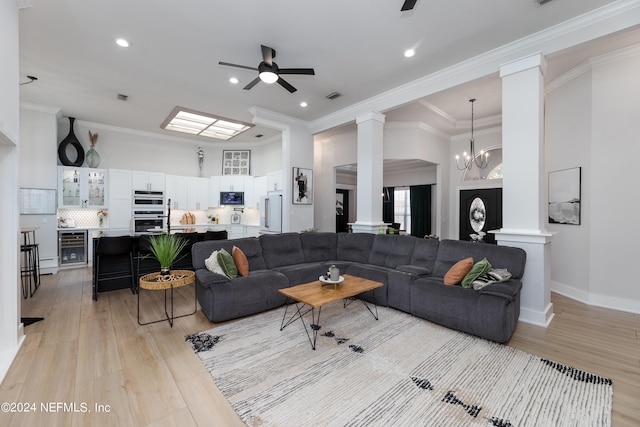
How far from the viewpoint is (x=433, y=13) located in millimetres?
2877

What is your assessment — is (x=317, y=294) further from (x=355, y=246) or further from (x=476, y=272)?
(x=355, y=246)

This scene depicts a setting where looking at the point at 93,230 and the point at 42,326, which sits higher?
the point at 93,230

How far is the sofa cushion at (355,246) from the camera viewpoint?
477cm

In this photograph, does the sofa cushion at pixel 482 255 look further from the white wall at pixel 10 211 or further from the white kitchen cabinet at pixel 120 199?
the white kitchen cabinet at pixel 120 199

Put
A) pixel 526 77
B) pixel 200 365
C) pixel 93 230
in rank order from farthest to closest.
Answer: pixel 93 230, pixel 526 77, pixel 200 365

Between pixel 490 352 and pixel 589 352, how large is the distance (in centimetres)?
93

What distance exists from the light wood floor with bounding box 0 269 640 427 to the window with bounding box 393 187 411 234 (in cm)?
593

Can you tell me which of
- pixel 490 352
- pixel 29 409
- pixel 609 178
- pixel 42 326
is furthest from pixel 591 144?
pixel 42 326

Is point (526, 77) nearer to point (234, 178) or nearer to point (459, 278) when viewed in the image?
point (459, 278)

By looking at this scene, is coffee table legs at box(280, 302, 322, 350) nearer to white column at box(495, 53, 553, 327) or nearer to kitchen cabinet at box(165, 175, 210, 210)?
white column at box(495, 53, 553, 327)

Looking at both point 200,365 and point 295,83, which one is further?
point 295,83

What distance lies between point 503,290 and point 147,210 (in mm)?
7588

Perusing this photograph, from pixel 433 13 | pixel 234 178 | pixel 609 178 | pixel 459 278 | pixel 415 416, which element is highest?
pixel 433 13

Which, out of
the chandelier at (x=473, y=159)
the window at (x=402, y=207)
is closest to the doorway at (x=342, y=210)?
the window at (x=402, y=207)
